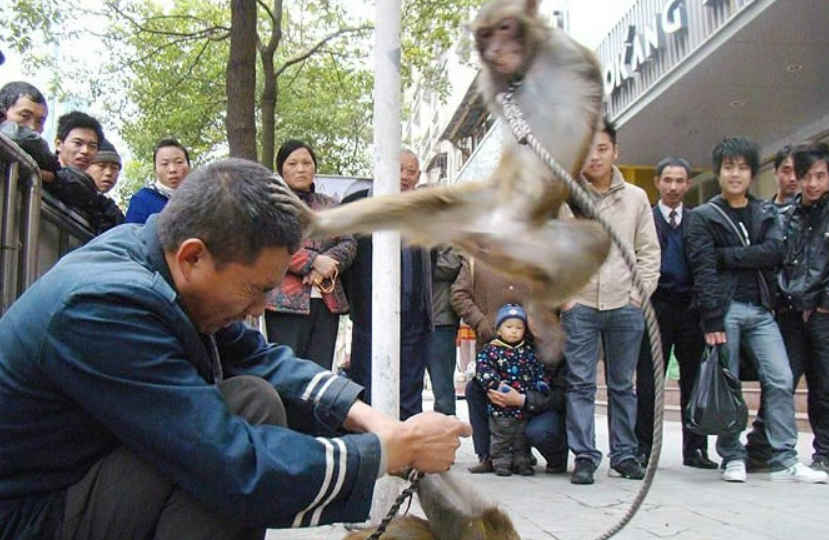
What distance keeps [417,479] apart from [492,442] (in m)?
3.43

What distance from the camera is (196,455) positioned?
76.8 inches

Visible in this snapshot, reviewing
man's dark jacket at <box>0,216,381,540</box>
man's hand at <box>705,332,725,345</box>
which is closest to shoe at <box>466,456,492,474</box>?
man's hand at <box>705,332,725,345</box>

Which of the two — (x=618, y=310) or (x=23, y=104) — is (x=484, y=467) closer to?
(x=618, y=310)

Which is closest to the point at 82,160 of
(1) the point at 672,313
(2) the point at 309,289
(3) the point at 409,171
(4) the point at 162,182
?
(4) the point at 162,182

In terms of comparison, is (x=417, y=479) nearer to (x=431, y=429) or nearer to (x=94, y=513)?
(x=431, y=429)

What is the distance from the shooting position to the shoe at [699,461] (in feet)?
19.7

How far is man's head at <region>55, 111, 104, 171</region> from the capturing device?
554 centimetres

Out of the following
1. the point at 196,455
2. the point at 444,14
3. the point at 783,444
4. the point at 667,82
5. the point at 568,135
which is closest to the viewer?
the point at 196,455

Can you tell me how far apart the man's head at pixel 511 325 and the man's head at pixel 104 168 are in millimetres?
2712

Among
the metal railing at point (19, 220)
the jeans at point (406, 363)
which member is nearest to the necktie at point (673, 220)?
the jeans at point (406, 363)

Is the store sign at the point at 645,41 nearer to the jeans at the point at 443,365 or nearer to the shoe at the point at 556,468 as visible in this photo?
the jeans at the point at 443,365

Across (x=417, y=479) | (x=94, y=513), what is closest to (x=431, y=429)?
(x=417, y=479)

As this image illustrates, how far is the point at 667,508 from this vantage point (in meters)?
4.48

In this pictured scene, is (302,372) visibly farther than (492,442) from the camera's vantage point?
No
